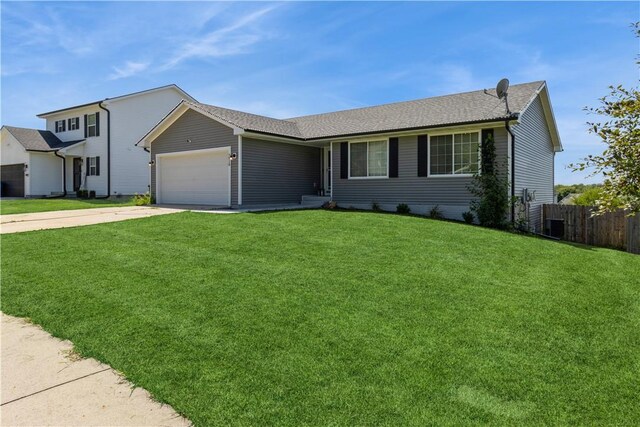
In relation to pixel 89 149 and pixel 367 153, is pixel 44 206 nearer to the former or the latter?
pixel 89 149

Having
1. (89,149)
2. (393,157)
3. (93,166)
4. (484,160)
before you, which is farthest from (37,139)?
(484,160)

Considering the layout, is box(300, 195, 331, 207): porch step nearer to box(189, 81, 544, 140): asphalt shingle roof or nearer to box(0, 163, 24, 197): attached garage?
box(189, 81, 544, 140): asphalt shingle roof

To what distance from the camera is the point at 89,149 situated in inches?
1000

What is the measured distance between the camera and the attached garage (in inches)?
1047

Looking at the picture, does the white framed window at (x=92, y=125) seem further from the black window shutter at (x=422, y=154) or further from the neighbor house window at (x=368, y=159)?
the black window shutter at (x=422, y=154)

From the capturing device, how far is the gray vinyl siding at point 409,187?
1336 centimetres

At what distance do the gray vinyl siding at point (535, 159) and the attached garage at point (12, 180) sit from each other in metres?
30.1

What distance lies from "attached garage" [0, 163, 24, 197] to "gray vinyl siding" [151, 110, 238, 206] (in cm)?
1453

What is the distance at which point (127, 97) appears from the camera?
24.3 metres

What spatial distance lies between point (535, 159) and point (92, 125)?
25805mm

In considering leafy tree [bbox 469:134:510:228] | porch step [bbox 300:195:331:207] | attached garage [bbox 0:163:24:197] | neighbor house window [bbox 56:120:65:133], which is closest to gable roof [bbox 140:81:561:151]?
leafy tree [bbox 469:134:510:228]

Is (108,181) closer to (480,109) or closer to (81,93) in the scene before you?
(81,93)

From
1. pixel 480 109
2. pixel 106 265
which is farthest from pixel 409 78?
pixel 106 265

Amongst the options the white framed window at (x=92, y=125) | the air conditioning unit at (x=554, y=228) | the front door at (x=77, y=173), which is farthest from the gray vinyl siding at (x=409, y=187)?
the front door at (x=77, y=173)
